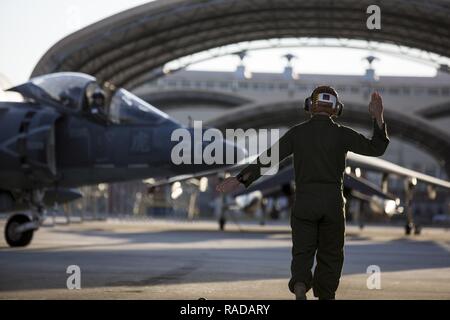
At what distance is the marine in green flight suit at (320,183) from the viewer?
581 cm

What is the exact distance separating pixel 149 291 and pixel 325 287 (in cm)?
228

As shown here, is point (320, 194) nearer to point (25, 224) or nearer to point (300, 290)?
point (300, 290)

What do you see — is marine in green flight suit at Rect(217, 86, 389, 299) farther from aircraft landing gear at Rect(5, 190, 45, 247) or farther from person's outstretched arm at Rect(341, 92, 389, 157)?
aircraft landing gear at Rect(5, 190, 45, 247)

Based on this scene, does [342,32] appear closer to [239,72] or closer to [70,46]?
[70,46]

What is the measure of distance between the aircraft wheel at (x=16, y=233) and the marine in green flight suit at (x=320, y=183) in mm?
9422

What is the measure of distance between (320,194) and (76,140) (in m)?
9.23

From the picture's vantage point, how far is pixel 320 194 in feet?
19.2

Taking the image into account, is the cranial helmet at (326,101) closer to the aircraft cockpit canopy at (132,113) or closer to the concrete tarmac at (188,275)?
the concrete tarmac at (188,275)

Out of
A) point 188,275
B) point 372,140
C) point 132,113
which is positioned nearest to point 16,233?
point 132,113

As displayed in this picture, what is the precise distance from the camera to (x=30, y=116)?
566 inches

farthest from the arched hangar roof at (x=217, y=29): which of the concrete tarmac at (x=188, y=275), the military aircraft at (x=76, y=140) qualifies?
the concrete tarmac at (x=188, y=275)


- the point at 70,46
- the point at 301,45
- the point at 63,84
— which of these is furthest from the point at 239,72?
the point at 63,84

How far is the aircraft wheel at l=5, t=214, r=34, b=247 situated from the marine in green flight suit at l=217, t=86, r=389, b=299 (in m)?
9.42

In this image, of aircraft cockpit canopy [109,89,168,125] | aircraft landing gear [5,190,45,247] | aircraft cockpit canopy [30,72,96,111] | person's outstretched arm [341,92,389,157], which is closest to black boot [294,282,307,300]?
person's outstretched arm [341,92,389,157]
